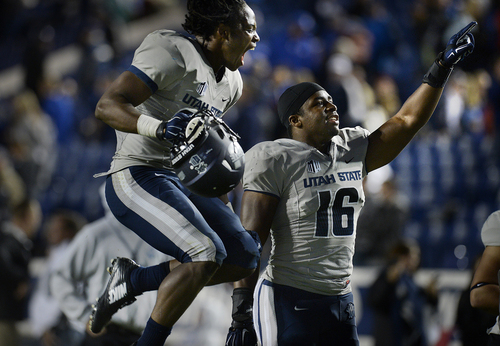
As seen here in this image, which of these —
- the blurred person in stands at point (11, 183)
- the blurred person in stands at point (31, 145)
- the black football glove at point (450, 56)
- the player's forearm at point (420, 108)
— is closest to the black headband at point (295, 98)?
the player's forearm at point (420, 108)

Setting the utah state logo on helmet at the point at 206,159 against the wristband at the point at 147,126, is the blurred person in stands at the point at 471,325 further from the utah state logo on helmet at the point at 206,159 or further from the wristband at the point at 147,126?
the wristband at the point at 147,126

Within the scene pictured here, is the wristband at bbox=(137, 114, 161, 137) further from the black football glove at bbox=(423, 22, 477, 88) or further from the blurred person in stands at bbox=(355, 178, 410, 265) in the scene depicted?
the blurred person in stands at bbox=(355, 178, 410, 265)

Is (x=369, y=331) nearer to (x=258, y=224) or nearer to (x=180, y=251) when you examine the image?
(x=258, y=224)

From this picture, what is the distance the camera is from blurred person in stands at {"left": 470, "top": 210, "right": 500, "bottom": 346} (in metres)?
3.39

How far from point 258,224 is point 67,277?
7.03 ft

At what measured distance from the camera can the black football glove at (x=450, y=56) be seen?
359 cm

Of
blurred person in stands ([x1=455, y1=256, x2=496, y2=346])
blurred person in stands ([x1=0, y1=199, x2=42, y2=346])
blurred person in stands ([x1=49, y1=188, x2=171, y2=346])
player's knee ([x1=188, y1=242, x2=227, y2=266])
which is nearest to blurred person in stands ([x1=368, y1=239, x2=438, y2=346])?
blurred person in stands ([x1=455, y1=256, x2=496, y2=346])

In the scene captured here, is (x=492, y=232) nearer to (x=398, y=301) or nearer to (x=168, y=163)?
(x=168, y=163)

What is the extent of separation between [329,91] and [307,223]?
4509 mm

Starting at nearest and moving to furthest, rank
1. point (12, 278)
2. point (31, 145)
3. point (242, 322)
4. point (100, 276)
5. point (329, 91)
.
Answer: point (242, 322) → point (100, 276) → point (12, 278) → point (329, 91) → point (31, 145)

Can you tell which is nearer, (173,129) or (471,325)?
(173,129)

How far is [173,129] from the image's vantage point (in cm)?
289

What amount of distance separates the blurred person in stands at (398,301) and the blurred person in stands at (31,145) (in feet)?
18.2

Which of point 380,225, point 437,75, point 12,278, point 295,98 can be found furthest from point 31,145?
point 437,75
